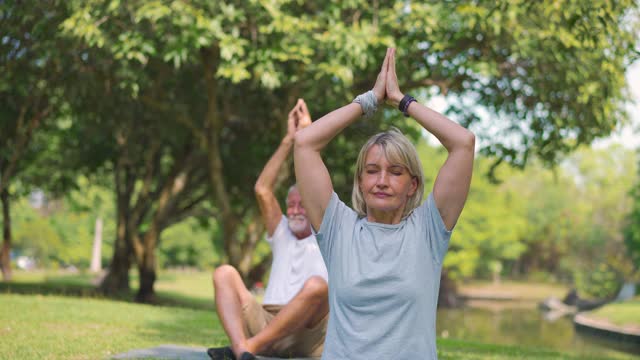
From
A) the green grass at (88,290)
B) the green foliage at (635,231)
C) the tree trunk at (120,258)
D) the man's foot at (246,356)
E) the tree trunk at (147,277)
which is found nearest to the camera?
the man's foot at (246,356)

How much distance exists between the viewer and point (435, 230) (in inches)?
119

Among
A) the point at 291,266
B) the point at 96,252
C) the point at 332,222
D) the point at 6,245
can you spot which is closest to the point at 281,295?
the point at 291,266

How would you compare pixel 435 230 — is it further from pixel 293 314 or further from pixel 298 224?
pixel 298 224

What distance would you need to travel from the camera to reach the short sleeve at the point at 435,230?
3006 millimetres

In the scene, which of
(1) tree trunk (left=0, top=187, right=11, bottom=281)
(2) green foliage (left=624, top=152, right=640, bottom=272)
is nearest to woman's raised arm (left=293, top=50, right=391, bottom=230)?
(1) tree trunk (left=0, top=187, right=11, bottom=281)

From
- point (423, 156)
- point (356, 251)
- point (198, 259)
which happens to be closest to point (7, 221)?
point (356, 251)

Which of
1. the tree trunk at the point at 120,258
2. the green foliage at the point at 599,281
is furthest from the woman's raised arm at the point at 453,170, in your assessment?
the green foliage at the point at 599,281

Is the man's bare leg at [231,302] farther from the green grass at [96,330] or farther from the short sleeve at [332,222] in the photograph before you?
the short sleeve at [332,222]

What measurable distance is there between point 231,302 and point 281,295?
18.5 inches

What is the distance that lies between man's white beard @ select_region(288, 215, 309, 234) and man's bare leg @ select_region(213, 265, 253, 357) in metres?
0.60

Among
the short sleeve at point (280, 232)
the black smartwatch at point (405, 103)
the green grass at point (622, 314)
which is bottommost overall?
the green grass at point (622, 314)

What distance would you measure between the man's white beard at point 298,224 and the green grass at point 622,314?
23773 millimetres

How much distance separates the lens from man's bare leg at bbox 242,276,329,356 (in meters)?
5.38

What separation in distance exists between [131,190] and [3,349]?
1447 centimetres
